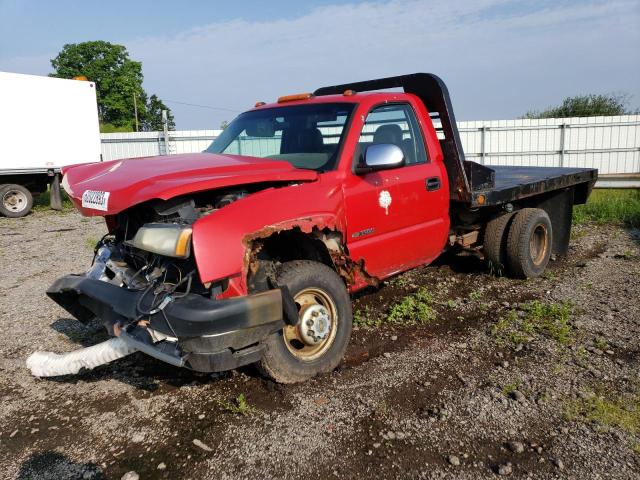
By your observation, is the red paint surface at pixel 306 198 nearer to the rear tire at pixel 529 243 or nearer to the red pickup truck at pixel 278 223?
the red pickup truck at pixel 278 223

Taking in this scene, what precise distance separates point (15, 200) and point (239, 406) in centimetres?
1242

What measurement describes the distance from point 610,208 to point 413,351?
783 cm

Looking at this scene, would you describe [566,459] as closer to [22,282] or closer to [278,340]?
[278,340]

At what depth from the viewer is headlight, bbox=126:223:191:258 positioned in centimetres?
297

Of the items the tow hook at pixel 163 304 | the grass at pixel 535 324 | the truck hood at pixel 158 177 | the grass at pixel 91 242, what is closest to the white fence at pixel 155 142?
the grass at pixel 91 242

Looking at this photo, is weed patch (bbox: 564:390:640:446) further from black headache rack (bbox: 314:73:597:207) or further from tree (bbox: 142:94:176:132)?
tree (bbox: 142:94:176:132)

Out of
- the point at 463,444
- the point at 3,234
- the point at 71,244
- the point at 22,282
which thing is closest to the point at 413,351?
the point at 463,444

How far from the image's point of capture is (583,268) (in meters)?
6.66

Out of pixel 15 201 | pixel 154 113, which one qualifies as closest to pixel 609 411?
pixel 15 201

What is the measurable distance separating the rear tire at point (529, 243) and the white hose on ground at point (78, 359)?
436 cm

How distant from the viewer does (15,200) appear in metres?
13.3

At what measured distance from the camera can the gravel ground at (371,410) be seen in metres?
2.83

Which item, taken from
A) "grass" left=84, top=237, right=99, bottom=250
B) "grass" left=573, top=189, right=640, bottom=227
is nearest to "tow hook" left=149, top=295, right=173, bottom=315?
"grass" left=84, top=237, right=99, bottom=250

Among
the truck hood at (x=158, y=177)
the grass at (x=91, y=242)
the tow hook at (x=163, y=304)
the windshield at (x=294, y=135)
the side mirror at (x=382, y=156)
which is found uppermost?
the windshield at (x=294, y=135)
